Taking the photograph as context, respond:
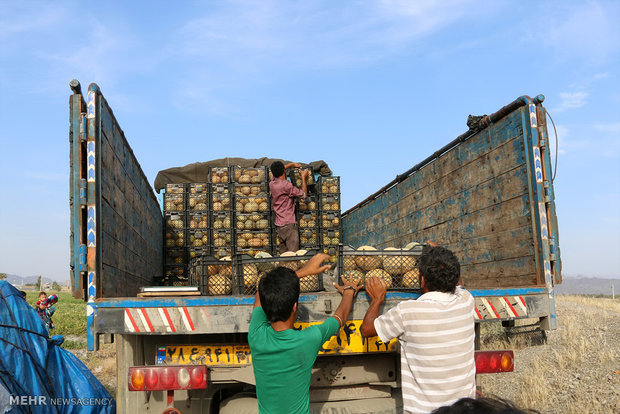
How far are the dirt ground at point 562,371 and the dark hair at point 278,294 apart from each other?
3.18 m

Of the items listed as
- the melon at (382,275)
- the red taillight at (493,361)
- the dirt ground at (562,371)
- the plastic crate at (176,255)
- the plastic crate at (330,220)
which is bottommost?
the dirt ground at (562,371)

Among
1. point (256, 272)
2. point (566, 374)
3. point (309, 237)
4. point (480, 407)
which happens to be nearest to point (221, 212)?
point (309, 237)

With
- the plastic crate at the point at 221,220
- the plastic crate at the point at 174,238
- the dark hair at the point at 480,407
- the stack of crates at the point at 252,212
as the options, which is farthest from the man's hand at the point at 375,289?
the plastic crate at the point at 174,238

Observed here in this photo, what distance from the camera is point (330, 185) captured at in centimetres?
788

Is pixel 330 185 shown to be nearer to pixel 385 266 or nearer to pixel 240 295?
pixel 385 266

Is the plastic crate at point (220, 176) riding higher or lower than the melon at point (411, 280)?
higher

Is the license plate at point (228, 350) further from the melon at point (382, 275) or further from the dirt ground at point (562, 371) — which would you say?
the dirt ground at point (562, 371)

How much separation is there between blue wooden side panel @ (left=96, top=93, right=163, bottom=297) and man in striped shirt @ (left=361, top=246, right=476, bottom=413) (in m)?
1.97

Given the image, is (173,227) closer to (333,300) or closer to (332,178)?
(332,178)

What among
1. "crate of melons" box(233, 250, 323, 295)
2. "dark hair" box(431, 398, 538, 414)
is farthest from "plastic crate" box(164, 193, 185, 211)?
"dark hair" box(431, 398, 538, 414)

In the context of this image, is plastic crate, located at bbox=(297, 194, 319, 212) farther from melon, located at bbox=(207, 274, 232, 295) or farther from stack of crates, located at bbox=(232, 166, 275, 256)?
melon, located at bbox=(207, 274, 232, 295)

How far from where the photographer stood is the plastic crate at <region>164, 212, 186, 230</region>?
7703 millimetres

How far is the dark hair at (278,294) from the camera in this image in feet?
8.40

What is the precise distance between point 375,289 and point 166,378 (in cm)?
143
